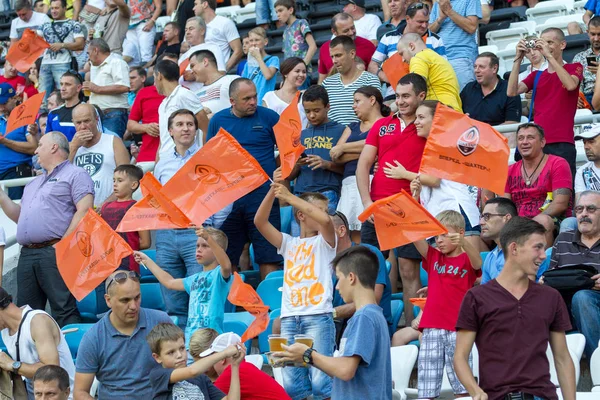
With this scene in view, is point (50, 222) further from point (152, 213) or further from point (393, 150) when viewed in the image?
point (393, 150)

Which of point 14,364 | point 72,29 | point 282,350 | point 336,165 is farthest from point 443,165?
point 72,29

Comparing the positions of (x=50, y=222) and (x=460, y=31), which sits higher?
(x=460, y=31)

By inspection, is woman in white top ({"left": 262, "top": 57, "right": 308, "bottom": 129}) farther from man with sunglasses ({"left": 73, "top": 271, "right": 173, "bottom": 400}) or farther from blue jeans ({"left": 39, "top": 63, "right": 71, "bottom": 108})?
blue jeans ({"left": 39, "top": 63, "right": 71, "bottom": 108})

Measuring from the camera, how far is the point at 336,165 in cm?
862

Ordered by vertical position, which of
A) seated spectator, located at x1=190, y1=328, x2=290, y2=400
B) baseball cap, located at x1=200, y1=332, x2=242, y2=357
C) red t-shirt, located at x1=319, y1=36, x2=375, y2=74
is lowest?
seated spectator, located at x1=190, y1=328, x2=290, y2=400

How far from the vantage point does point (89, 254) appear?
25.8ft

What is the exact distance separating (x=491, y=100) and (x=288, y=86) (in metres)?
1.83

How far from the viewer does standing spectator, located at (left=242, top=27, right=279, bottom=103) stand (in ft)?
36.7

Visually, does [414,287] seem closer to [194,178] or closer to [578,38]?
[194,178]

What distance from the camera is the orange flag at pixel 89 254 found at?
25.5 feet

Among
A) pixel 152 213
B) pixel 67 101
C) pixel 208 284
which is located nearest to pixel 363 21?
pixel 67 101

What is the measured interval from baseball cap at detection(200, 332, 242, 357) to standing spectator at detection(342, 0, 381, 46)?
6.63m

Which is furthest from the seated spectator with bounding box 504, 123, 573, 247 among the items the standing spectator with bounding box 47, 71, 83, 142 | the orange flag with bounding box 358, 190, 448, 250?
the standing spectator with bounding box 47, 71, 83, 142

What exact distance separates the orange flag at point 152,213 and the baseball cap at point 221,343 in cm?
197
